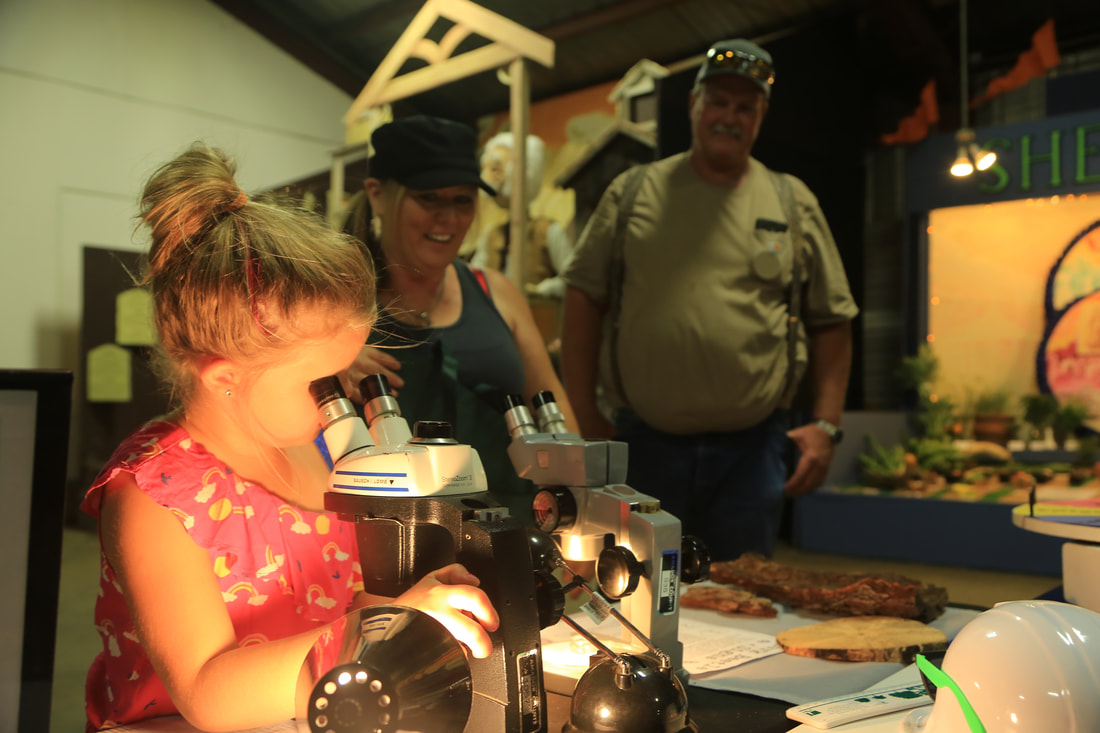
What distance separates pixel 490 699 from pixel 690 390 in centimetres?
144

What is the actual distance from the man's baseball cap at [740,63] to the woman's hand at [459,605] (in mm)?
1732

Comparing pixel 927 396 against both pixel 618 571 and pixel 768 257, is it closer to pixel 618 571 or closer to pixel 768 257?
pixel 768 257

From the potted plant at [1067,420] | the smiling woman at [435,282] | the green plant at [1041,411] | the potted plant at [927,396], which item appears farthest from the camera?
the potted plant at [927,396]

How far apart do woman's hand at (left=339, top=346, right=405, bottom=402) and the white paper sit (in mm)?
536

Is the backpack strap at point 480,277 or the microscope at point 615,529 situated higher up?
the backpack strap at point 480,277

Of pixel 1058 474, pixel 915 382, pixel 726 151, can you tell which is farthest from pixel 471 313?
pixel 915 382

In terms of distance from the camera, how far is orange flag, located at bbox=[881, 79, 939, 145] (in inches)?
247

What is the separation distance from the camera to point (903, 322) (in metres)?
6.52

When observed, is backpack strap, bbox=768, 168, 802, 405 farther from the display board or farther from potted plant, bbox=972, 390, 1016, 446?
potted plant, bbox=972, 390, 1016, 446

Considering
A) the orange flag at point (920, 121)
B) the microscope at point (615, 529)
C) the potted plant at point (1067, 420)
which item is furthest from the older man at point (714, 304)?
the orange flag at point (920, 121)

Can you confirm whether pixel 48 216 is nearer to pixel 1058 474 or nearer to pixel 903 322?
pixel 1058 474

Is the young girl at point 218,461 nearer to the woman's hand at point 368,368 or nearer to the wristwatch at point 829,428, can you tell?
the woman's hand at point 368,368

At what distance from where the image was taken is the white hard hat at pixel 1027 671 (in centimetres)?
72

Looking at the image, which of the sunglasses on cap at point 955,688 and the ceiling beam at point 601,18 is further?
the ceiling beam at point 601,18
